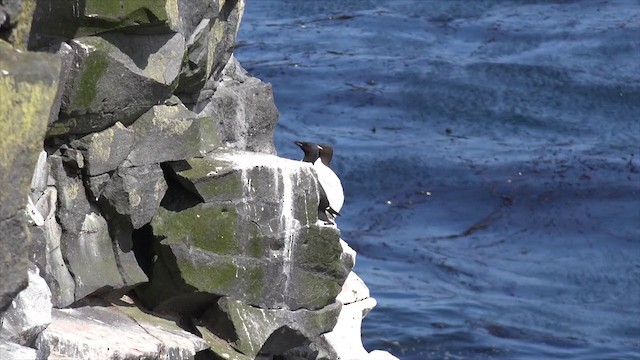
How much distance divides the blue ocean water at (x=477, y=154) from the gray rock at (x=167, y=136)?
1359 cm

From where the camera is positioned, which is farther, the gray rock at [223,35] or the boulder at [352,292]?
the boulder at [352,292]

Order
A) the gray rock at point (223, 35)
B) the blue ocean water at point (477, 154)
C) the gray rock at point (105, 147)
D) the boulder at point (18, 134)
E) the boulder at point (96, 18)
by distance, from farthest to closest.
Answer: the blue ocean water at point (477, 154), the gray rock at point (223, 35), the gray rock at point (105, 147), the boulder at point (96, 18), the boulder at point (18, 134)

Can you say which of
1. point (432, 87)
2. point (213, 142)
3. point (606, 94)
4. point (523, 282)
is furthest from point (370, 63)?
point (213, 142)

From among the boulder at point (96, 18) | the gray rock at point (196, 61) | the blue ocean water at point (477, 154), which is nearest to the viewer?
the boulder at point (96, 18)

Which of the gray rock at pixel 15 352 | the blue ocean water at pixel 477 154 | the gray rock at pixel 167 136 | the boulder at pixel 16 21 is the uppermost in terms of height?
the boulder at pixel 16 21

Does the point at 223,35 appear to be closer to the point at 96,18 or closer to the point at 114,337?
the point at 96,18

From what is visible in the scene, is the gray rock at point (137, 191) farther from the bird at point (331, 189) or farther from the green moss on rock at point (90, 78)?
the bird at point (331, 189)

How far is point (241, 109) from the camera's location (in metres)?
12.2

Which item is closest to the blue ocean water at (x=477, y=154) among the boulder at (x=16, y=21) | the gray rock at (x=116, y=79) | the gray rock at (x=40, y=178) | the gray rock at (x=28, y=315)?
the gray rock at (x=116, y=79)

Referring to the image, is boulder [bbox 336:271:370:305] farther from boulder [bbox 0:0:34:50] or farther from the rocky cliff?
boulder [bbox 0:0:34:50]

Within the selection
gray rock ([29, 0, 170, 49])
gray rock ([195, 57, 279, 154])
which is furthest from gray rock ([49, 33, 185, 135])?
gray rock ([195, 57, 279, 154])

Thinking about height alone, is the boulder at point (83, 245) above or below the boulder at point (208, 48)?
below

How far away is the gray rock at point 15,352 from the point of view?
7.28 metres

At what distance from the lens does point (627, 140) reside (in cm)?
3359
